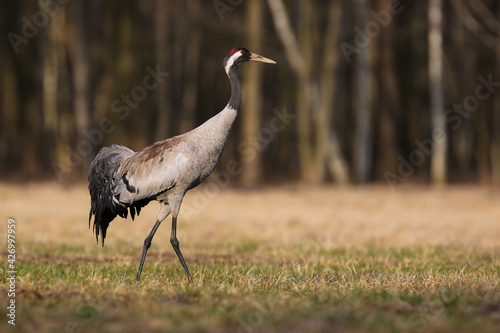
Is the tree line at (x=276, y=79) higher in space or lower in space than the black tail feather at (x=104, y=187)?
higher

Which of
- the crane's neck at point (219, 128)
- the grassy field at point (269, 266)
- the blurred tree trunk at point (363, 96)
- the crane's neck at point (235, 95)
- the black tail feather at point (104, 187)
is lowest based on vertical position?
the grassy field at point (269, 266)

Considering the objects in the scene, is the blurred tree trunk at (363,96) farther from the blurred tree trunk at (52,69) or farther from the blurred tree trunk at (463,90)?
the blurred tree trunk at (52,69)

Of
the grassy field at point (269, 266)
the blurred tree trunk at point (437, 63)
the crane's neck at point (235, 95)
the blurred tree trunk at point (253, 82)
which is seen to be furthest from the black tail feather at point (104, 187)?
the blurred tree trunk at point (437, 63)

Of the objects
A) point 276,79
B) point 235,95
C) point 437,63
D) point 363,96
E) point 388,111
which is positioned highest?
point 276,79

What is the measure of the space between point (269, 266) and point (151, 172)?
197 cm

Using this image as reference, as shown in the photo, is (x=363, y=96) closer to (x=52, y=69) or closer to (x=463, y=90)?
(x=463, y=90)

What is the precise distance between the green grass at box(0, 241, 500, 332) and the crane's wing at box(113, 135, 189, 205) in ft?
2.85

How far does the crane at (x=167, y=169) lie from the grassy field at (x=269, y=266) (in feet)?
2.52

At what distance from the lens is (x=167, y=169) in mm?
7879

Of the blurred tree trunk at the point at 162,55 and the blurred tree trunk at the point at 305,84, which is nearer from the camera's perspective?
the blurred tree trunk at the point at 305,84

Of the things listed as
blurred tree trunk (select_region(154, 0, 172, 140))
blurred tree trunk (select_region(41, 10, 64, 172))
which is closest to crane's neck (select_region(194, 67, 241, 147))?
blurred tree trunk (select_region(41, 10, 64, 172))

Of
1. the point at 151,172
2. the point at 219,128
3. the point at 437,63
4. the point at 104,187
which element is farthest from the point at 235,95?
the point at 437,63

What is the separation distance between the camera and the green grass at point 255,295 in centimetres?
512

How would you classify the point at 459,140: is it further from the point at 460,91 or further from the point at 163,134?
the point at 163,134
